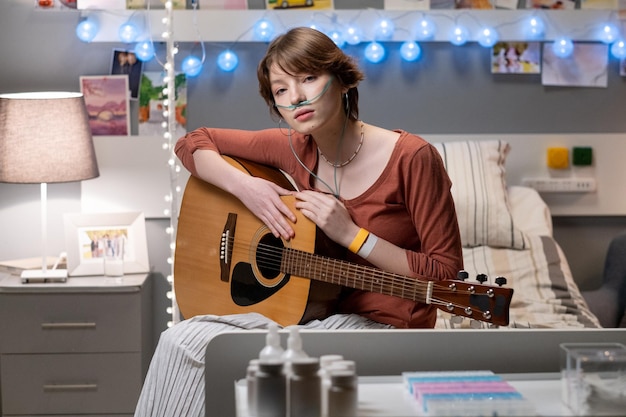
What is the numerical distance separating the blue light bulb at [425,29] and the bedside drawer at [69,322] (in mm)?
1306

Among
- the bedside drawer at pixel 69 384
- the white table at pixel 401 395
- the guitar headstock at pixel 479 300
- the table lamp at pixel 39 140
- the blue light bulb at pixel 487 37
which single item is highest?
the blue light bulb at pixel 487 37

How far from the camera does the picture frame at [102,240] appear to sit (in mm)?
3174

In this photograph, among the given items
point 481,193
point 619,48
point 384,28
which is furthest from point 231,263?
point 619,48

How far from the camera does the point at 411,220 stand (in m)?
2.08

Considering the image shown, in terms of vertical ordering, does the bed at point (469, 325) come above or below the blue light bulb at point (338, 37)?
below

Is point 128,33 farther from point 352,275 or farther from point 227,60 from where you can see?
point 352,275

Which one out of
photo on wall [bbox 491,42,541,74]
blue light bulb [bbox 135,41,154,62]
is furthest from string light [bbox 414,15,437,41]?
blue light bulb [bbox 135,41,154,62]

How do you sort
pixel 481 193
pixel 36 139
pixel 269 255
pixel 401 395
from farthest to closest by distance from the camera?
pixel 481 193 → pixel 36 139 → pixel 269 255 → pixel 401 395

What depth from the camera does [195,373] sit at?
195cm

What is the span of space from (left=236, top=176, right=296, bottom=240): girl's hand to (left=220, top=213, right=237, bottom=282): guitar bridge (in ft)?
0.25

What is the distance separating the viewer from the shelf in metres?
3.29

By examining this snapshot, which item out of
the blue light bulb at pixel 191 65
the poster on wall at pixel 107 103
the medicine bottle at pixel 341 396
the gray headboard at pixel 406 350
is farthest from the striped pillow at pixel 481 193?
the medicine bottle at pixel 341 396

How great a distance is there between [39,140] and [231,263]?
102cm

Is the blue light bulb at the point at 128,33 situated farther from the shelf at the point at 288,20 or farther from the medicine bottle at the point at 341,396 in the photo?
the medicine bottle at the point at 341,396
